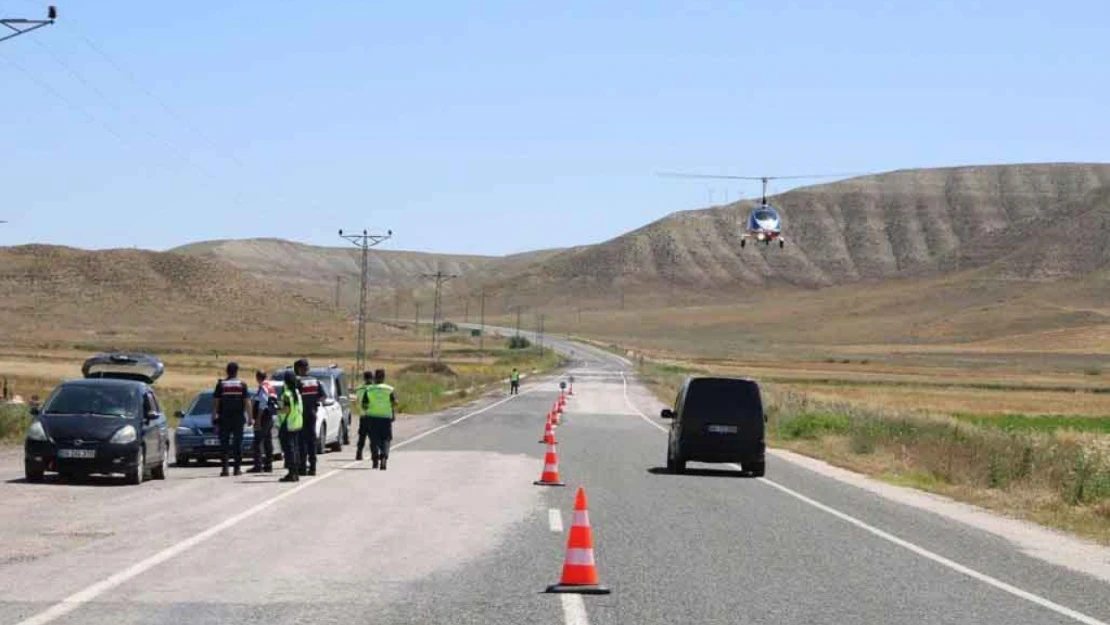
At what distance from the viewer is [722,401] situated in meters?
30.3

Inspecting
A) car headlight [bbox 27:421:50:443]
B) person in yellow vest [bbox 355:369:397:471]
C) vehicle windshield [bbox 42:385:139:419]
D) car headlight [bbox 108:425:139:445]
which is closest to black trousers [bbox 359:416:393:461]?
person in yellow vest [bbox 355:369:397:471]

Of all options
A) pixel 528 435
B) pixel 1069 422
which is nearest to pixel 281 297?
pixel 1069 422

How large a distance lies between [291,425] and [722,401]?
839 cm

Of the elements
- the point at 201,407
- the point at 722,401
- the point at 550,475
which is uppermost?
the point at 722,401

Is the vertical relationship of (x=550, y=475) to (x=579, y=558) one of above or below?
below

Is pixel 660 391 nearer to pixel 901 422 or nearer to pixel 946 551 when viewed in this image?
pixel 901 422

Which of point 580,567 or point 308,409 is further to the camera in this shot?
point 308,409

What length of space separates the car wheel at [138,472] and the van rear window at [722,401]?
991 centimetres

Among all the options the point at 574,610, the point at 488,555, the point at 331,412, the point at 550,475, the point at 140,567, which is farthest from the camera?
the point at 331,412

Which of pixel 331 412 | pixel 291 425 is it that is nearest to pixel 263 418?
pixel 291 425

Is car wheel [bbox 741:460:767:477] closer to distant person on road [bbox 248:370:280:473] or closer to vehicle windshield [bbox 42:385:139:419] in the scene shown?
distant person on road [bbox 248:370:280:473]

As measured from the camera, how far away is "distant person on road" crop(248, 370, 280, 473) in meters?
27.8

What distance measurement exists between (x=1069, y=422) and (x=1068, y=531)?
43916 millimetres

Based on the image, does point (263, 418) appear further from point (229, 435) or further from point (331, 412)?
point (331, 412)
